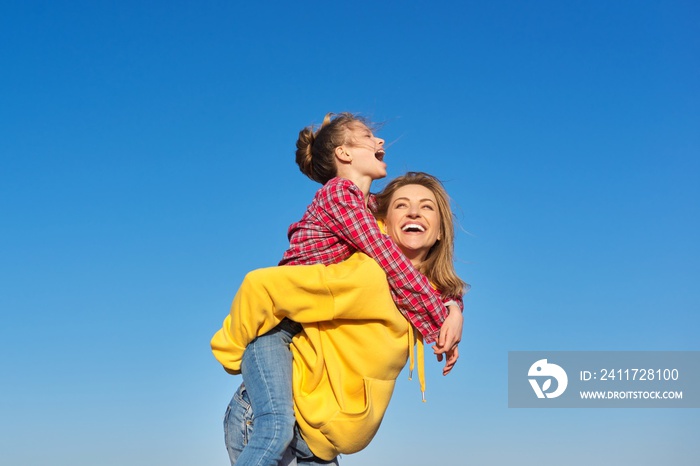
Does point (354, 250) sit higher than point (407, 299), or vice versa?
point (354, 250)

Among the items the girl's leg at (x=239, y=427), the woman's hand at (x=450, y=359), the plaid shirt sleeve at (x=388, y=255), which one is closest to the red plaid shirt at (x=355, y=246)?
the plaid shirt sleeve at (x=388, y=255)

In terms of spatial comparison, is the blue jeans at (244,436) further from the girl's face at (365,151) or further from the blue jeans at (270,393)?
the girl's face at (365,151)

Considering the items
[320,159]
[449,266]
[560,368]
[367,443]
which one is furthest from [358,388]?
[560,368]

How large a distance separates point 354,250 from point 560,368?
626 cm

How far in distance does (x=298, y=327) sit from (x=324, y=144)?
1.23 m

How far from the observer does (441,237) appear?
5117 millimetres

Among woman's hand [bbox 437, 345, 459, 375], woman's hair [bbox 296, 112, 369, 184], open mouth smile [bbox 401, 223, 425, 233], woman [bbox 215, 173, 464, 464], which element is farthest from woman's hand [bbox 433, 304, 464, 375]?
woman's hair [bbox 296, 112, 369, 184]

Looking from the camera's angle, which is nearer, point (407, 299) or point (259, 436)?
point (259, 436)

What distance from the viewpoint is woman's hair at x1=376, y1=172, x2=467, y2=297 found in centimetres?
493

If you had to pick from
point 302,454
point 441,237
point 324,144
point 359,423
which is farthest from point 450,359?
point 324,144

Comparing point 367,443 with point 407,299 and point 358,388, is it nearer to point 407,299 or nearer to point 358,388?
point 358,388

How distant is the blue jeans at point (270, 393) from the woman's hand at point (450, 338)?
0.83 metres

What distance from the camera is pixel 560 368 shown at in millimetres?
10086

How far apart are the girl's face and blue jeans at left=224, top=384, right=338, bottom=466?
5.02ft
